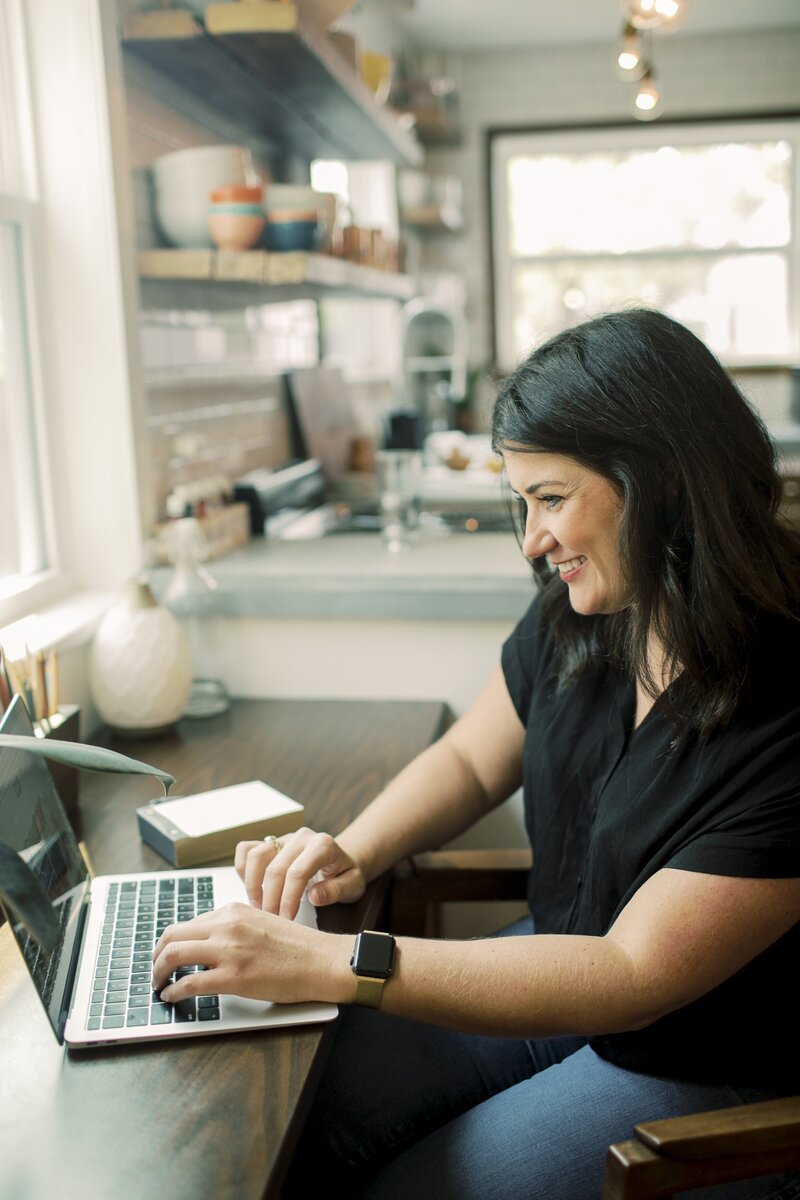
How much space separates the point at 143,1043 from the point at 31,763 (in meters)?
0.30

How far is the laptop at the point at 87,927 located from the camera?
0.95m

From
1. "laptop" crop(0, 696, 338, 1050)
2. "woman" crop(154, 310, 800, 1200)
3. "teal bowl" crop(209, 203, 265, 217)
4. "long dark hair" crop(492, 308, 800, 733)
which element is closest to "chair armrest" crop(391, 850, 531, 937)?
"woman" crop(154, 310, 800, 1200)

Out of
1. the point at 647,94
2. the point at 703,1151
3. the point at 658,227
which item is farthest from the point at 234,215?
the point at 658,227

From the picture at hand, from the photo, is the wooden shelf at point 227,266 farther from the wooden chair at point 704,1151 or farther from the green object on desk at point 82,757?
the wooden chair at point 704,1151

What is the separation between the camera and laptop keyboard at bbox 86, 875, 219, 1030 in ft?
3.30

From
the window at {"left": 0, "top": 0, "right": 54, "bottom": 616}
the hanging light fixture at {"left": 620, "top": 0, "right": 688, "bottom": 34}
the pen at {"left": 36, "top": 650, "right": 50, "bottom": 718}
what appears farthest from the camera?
the hanging light fixture at {"left": 620, "top": 0, "right": 688, "bottom": 34}

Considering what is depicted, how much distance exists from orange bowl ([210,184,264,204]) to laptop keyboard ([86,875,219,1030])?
1.36m

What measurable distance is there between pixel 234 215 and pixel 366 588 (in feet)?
2.47

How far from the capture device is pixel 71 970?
3.47ft

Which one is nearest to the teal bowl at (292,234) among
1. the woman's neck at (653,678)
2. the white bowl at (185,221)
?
the white bowl at (185,221)

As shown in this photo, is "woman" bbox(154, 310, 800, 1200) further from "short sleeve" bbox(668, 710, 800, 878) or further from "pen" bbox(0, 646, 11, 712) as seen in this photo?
"pen" bbox(0, 646, 11, 712)

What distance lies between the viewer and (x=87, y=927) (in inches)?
45.6

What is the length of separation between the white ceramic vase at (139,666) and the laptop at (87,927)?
58 centimetres

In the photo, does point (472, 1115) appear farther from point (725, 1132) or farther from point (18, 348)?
point (18, 348)
